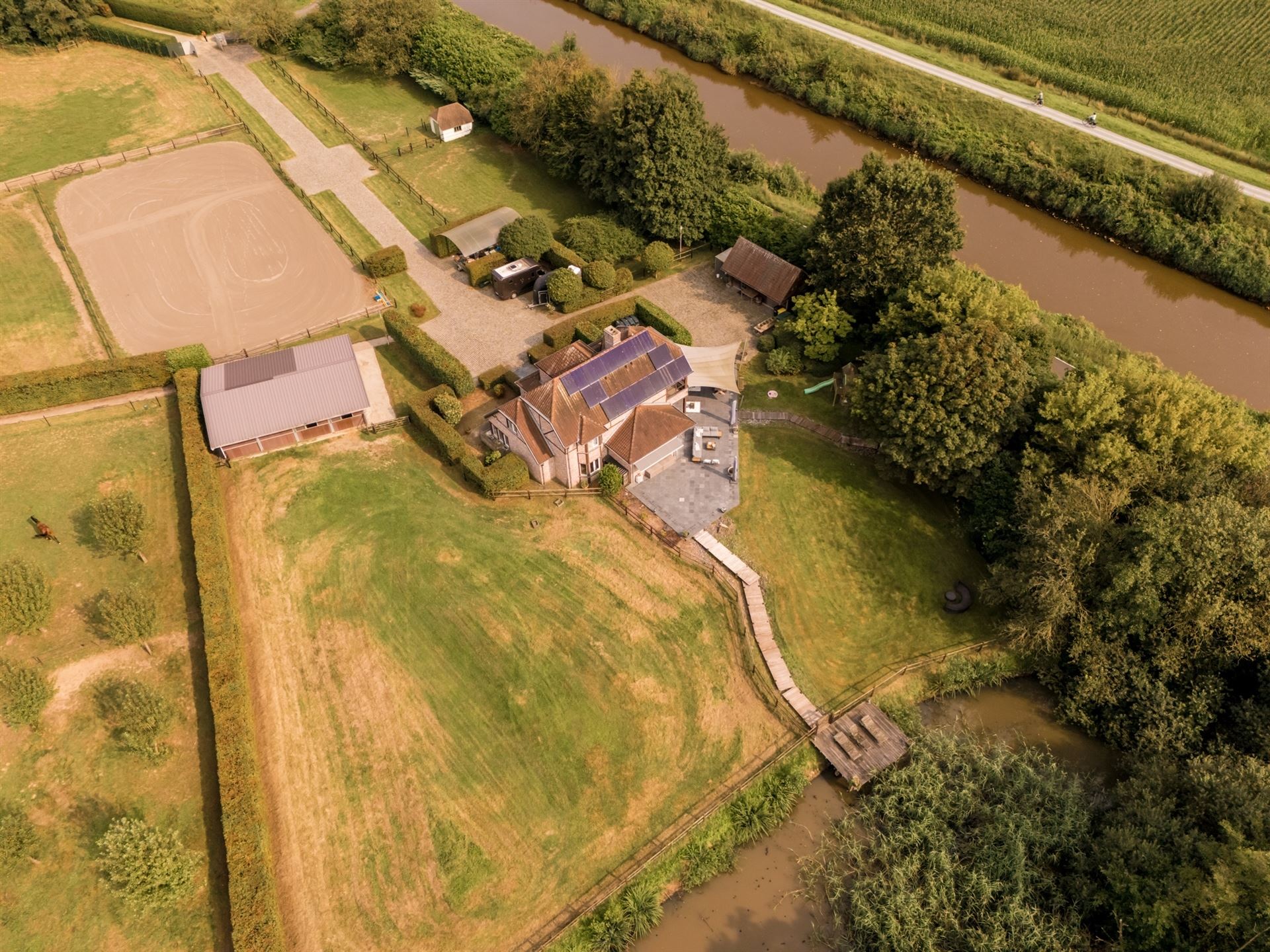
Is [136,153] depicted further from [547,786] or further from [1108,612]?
[1108,612]

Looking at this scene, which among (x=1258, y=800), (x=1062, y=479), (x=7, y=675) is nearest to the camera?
(x=1258, y=800)

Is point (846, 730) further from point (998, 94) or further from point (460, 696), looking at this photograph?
point (998, 94)

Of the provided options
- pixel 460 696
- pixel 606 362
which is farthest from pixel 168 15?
pixel 460 696

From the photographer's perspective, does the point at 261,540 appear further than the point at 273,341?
No

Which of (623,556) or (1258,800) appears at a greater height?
(1258,800)

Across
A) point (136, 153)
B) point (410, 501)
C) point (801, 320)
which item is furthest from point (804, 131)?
point (136, 153)

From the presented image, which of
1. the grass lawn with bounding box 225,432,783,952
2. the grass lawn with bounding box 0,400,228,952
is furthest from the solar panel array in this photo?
the grass lawn with bounding box 0,400,228,952

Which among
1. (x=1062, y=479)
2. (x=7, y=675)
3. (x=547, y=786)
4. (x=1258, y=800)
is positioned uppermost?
(x=1062, y=479)
